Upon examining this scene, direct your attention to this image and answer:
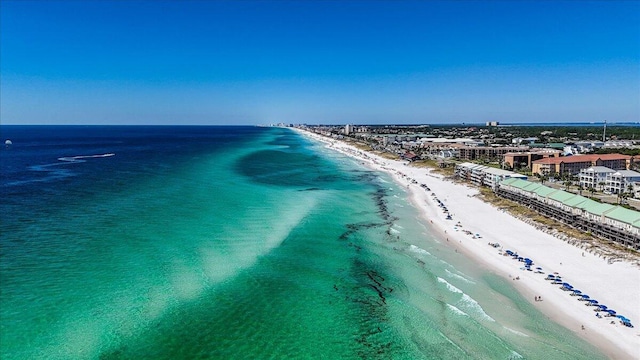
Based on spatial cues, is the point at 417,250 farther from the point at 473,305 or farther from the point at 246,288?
the point at 246,288

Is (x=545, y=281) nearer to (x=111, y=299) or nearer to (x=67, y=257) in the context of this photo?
(x=111, y=299)

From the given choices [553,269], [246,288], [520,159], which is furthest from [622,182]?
[246,288]

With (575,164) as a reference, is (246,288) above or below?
below

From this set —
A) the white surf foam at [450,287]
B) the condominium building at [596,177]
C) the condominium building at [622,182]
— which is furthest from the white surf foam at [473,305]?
the condominium building at [596,177]

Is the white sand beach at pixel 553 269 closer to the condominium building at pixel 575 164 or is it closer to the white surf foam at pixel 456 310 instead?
the white surf foam at pixel 456 310

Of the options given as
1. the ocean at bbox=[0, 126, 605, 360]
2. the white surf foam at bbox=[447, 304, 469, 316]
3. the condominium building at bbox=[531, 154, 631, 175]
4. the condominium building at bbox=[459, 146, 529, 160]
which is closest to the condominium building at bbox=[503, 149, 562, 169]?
the condominium building at bbox=[531, 154, 631, 175]

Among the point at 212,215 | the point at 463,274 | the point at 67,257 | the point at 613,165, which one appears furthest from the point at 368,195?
the point at 613,165
